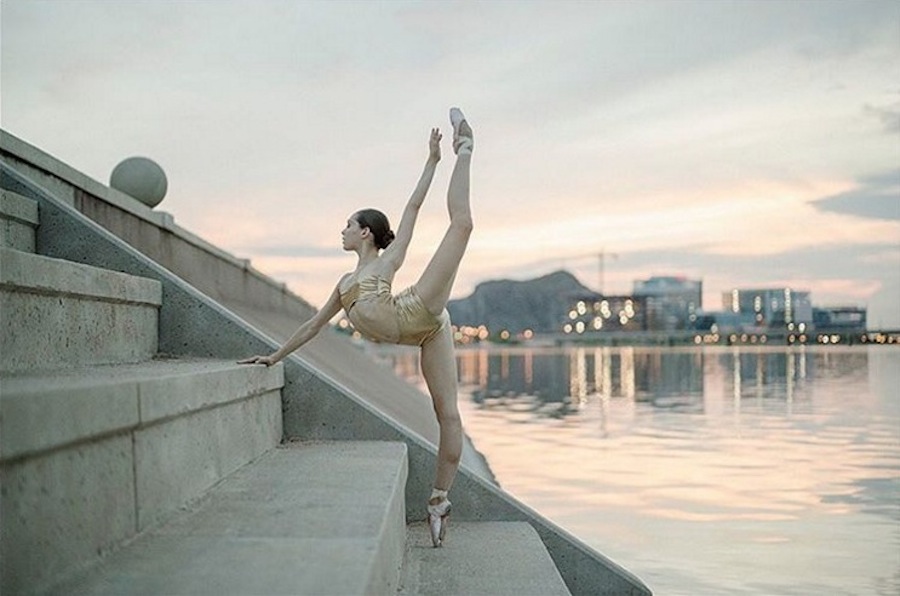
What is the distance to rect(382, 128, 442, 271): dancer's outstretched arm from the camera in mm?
4719

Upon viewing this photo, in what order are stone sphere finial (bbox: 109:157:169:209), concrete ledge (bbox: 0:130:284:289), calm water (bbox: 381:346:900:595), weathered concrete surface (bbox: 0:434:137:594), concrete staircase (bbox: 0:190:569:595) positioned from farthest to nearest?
stone sphere finial (bbox: 109:157:169:209) → calm water (bbox: 381:346:900:595) → concrete ledge (bbox: 0:130:284:289) → concrete staircase (bbox: 0:190:569:595) → weathered concrete surface (bbox: 0:434:137:594)

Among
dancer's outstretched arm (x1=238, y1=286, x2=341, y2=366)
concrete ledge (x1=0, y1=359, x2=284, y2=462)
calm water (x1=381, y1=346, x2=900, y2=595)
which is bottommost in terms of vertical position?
calm water (x1=381, y1=346, x2=900, y2=595)

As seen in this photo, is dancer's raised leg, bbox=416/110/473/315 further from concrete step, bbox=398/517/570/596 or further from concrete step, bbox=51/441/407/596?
concrete step, bbox=398/517/570/596

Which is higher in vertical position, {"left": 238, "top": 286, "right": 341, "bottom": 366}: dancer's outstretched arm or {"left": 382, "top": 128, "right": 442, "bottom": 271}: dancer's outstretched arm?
{"left": 382, "top": 128, "right": 442, "bottom": 271}: dancer's outstretched arm

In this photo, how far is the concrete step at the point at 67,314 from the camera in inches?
138

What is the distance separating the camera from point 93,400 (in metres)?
2.75

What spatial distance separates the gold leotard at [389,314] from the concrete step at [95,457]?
0.72 m

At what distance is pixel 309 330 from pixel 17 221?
1413 mm

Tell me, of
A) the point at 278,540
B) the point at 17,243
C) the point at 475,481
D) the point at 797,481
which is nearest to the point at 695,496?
the point at 797,481

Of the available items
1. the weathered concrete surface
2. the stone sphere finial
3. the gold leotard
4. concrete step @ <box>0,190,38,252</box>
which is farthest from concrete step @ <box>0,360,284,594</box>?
the stone sphere finial

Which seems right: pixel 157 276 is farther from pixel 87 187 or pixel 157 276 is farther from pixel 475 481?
pixel 475 481

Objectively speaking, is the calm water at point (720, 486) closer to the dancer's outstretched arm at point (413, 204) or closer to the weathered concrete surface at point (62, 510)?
the dancer's outstretched arm at point (413, 204)

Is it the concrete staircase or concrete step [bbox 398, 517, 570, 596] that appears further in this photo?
concrete step [bbox 398, 517, 570, 596]

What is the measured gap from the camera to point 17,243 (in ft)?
16.5
